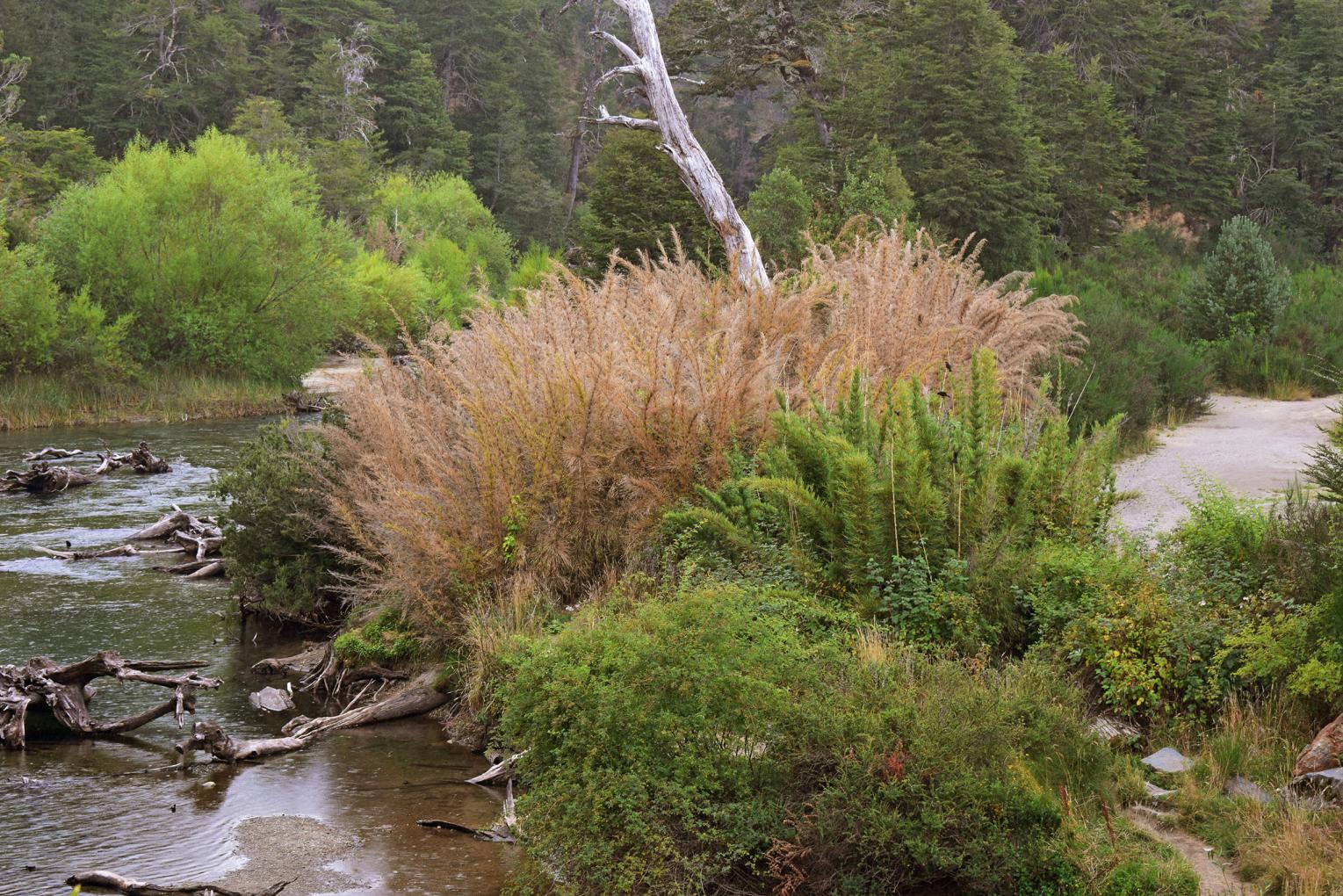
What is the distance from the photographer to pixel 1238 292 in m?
18.8

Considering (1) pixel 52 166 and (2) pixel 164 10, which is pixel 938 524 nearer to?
(1) pixel 52 166

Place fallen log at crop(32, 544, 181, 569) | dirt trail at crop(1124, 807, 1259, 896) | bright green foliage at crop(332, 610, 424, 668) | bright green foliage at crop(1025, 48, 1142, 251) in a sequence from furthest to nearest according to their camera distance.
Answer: bright green foliage at crop(1025, 48, 1142, 251) < fallen log at crop(32, 544, 181, 569) < bright green foliage at crop(332, 610, 424, 668) < dirt trail at crop(1124, 807, 1259, 896)

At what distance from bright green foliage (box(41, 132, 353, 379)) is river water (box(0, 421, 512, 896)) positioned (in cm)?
1813

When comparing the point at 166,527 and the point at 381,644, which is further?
the point at 166,527

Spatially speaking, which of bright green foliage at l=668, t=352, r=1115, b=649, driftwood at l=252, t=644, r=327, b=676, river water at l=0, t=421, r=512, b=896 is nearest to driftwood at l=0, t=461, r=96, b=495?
river water at l=0, t=421, r=512, b=896

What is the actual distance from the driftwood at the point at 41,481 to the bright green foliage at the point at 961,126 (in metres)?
15.7

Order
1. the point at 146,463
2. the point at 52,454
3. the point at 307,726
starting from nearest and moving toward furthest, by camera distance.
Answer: the point at 307,726 → the point at 146,463 → the point at 52,454

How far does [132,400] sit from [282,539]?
18.7 meters

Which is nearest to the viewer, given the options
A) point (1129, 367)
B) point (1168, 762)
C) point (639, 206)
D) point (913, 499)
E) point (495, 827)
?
point (1168, 762)

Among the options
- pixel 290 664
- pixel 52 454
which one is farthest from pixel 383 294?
pixel 290 664

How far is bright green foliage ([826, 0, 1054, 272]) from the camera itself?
2542 centimetres

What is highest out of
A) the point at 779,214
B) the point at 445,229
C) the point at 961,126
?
the point at 961,126

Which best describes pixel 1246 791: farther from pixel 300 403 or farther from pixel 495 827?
pixel 300 403

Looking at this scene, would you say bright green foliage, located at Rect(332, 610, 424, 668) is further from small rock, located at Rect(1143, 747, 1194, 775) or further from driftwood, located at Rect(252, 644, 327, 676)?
small rock, located at Rect(1143, 747, 1194, 775)
